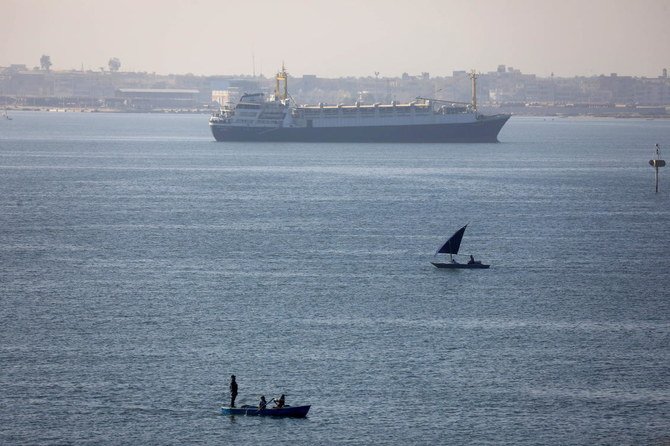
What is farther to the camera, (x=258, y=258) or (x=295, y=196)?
(x=295, y=196)

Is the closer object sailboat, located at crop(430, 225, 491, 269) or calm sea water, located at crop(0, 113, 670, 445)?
calm sea water, located at crop(0, 113, 670, 445)

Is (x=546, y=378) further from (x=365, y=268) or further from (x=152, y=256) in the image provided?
(x=152, y=256)

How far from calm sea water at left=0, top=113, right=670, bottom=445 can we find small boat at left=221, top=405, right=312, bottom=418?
0.31 metres

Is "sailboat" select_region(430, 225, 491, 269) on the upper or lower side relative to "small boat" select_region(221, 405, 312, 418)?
upper

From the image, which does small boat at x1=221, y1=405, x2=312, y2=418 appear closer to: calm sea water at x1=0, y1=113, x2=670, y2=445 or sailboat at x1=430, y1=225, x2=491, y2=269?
calm sea water at x1=0, y1=113, x2=670, y2=445

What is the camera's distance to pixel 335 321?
203 feet

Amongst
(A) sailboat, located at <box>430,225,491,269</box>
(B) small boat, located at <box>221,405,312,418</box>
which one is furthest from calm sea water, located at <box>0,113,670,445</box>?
(A) sailboat, located at <box>430,225,491,269</box>

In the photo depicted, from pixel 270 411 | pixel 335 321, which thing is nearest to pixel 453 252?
pixel 335 321

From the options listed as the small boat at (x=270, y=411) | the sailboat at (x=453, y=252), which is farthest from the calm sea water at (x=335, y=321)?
the sailboat at (x=453, y=252)

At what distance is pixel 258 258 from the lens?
272 ft

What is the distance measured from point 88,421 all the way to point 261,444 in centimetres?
687

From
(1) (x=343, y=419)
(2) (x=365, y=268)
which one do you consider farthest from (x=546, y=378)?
(2) (x=365, y=268)

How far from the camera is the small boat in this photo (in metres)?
46.9

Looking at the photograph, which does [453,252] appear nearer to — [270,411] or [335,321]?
[335,321]
